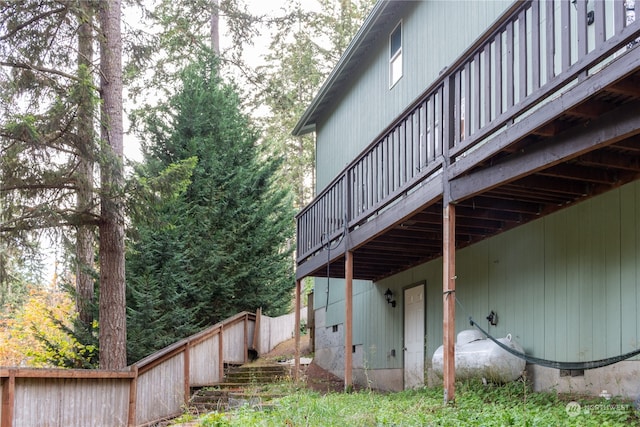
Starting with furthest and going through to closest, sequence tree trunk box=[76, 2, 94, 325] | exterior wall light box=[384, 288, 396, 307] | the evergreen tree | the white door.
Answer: the evergreen tree, exterior wall light box=[384, 288, 396, 307], tree trunk box=[76, 2, 94, 325], the white door

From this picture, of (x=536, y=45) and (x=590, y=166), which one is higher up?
(x=536, y=45)

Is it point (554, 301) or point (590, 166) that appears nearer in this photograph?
point (590, 166)

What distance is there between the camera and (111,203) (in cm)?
1155

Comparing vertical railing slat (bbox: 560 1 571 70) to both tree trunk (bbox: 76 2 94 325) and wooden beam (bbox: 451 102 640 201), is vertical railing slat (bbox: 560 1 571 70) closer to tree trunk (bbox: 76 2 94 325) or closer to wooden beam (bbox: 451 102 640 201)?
wooden beam (bbox: 451 102 640 201)

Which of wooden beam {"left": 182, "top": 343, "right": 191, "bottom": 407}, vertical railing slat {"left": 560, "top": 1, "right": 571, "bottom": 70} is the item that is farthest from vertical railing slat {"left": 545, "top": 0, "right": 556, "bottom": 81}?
wooden beam {"left": 182, "top": 343, "right": 191, "bottom": 407}

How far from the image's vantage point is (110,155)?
1134 centimetres

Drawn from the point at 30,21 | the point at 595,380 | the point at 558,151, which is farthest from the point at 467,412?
the point at 30,21

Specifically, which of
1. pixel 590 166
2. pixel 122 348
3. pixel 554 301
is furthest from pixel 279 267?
pixel 590 166

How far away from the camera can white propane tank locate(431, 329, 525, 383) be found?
291 inches

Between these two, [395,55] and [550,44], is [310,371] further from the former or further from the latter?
[550,44]

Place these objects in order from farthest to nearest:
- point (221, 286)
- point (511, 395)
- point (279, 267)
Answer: point (279, 267) → point (221, 286) → point (511, 395)

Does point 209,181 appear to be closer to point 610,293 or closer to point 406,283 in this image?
point 406,283

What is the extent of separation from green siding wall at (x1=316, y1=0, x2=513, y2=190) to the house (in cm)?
5

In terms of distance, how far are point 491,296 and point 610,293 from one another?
7.52ft
